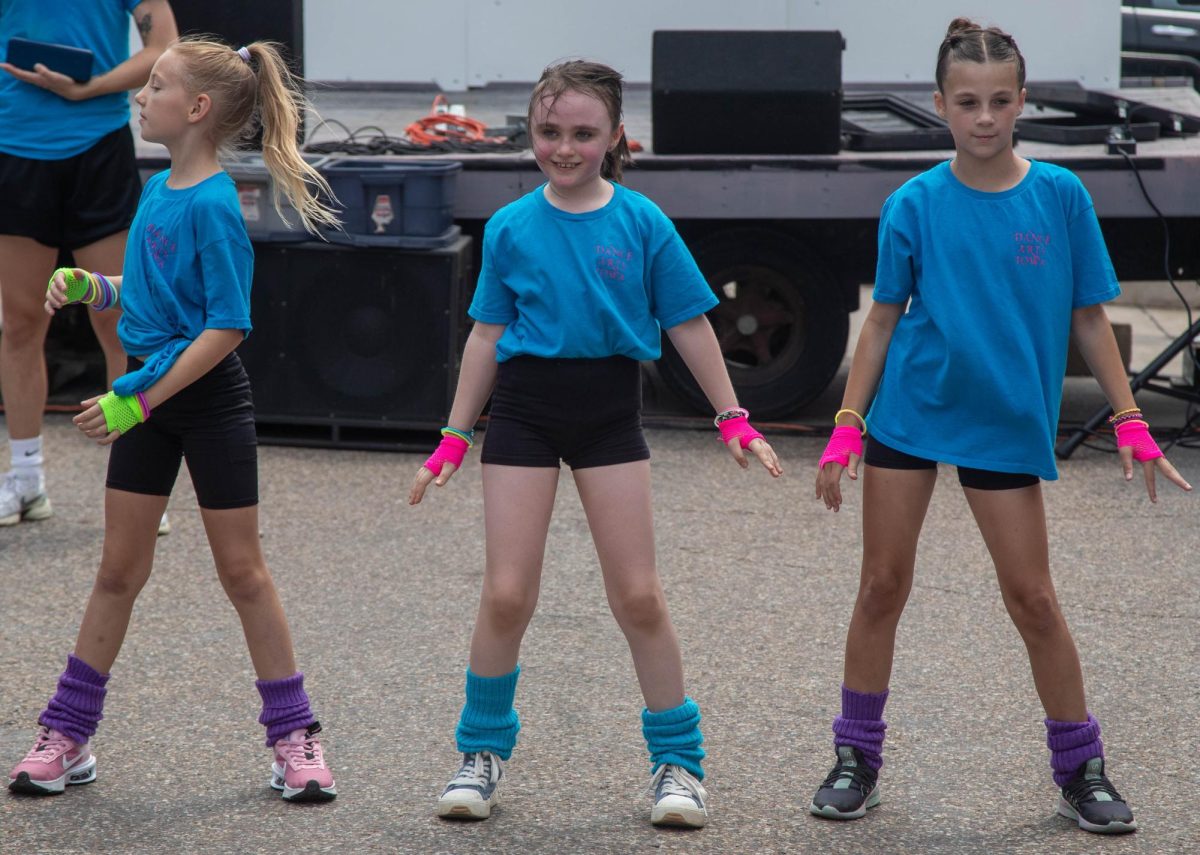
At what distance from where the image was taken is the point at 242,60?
346 cm

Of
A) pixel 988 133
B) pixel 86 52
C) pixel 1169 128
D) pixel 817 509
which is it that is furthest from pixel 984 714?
pixel 1169 128

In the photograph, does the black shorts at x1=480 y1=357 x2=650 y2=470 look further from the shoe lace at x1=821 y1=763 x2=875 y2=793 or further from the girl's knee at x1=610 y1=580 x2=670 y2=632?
the shoe lace at x1=821 y1=763 x2=875 y2=793

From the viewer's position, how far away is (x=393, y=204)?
21.9ft

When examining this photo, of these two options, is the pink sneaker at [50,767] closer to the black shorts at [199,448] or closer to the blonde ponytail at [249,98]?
the black shorts at [199,448]

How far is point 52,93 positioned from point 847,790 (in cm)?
358

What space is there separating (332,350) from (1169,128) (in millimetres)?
4083

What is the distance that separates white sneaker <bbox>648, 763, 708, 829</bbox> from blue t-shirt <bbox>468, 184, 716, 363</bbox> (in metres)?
0.87

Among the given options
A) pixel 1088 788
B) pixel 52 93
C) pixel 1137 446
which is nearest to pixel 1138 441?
pixel 1137 446

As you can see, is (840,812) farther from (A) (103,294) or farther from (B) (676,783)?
(A) (103,294)

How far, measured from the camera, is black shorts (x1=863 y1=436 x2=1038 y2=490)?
3219mm

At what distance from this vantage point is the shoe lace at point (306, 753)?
134 inches

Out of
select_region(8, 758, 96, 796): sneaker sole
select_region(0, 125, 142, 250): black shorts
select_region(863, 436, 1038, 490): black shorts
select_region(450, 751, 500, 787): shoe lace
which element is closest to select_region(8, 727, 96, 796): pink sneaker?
select_region(8, 758, 96, 796): sneaker sole

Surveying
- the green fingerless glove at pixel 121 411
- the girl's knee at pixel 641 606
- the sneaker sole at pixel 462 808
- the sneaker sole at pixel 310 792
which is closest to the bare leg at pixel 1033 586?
the girl's knee at pixel 641 606

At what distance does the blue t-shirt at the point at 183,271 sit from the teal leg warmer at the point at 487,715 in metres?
0.89
